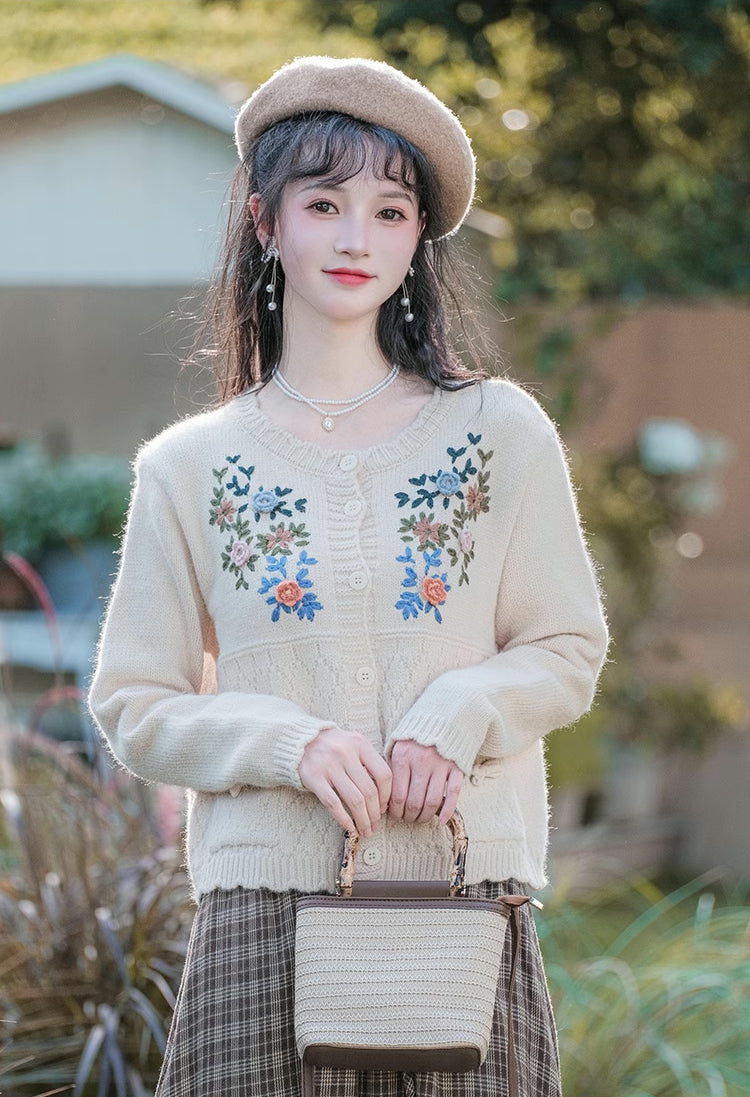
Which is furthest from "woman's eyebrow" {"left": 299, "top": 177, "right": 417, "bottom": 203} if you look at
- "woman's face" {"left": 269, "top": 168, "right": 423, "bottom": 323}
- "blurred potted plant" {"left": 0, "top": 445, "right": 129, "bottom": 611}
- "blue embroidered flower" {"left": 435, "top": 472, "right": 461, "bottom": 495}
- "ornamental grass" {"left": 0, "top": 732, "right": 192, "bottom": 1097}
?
"blurred potted plant" {"left": 0, "top": 445, "right": 129, "bottom": 611}

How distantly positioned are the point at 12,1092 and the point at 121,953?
1.05 ft

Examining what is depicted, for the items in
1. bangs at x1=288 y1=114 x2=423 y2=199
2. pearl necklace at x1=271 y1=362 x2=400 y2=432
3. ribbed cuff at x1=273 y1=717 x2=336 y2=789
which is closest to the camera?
ribbed cuff at x1=273 y1=717 x2=336 y2=789

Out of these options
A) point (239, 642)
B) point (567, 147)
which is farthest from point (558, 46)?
point (239, 642)

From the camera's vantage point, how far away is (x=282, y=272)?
2.16 meters

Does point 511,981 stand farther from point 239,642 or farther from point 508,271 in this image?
point 508,271

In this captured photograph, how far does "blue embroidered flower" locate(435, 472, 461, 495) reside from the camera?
2.04 meters

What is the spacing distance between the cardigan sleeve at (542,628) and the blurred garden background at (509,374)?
1315 millimetres

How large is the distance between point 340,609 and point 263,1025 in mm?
498

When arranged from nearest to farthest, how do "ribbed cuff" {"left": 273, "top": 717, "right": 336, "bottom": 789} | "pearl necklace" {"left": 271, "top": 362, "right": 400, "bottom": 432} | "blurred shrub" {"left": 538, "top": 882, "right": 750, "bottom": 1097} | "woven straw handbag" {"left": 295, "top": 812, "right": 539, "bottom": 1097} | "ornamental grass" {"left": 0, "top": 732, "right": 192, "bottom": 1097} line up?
"woven straw handbag" {"left": 295, "top": 812, "right": 539, "bottom": 1097} < "ribbed cuff" {"left": 273, "top": 717, "right": 336, "bottom": 789} < "pearl necklace" {"left": 271, "top": 362, "right": 400, "bottom": 432} < "ornamental grass" {"left": 0, "top": 732, "right": 192, "bottom": 1097} < "blurred shrub" {"left": 538, "top": 882, "right": 750, "bottom": 1097}

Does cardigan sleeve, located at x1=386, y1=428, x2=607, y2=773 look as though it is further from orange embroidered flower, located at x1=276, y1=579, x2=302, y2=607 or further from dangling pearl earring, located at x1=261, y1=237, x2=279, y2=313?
dangling pearl earring, located at x1=261, y1=237, x2=279, y2=313

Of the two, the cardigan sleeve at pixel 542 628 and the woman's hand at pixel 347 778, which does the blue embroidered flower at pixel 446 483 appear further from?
the woman's hand at pixel 347 778

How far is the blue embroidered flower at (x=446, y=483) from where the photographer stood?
2035 mm

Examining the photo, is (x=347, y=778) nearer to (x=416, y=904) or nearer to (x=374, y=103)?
(x=416, y=904)

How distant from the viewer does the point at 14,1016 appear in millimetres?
3150
